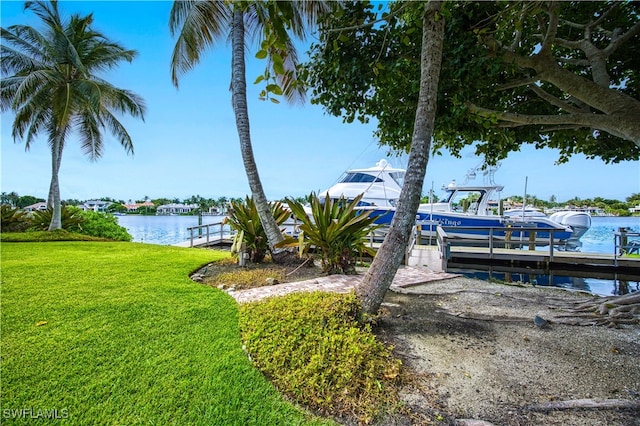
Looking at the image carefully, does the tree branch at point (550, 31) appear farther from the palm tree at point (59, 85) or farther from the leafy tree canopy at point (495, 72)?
the palm tree at point (59, 85)

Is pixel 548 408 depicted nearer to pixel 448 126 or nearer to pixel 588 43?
pixel 448 126

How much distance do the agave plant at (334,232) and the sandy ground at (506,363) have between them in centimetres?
152

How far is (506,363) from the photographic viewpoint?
276cm

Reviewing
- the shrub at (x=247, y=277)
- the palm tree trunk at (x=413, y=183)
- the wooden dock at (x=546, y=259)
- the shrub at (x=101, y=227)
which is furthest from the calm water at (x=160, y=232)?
the palm tree trunk at (x=413, y=183)

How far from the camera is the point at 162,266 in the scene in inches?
254

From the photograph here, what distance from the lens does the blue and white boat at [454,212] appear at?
15.2 m

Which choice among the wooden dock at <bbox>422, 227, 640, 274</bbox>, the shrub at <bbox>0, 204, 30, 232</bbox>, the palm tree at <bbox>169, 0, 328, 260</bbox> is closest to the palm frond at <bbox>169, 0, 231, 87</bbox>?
the palm tree at <bbox>169, 0, 328, 260</bbox>

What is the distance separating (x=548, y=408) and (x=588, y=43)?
493 cm

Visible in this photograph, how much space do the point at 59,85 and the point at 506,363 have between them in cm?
1643

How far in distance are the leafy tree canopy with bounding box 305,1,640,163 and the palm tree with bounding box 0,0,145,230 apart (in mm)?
10687

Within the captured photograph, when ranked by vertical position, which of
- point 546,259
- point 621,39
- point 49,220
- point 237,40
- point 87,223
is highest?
point 237,40

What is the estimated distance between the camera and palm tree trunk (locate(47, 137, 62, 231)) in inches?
518

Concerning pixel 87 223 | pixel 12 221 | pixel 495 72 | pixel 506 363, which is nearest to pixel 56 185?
pixel 87 223

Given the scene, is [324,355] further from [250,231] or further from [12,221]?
[12,221]
